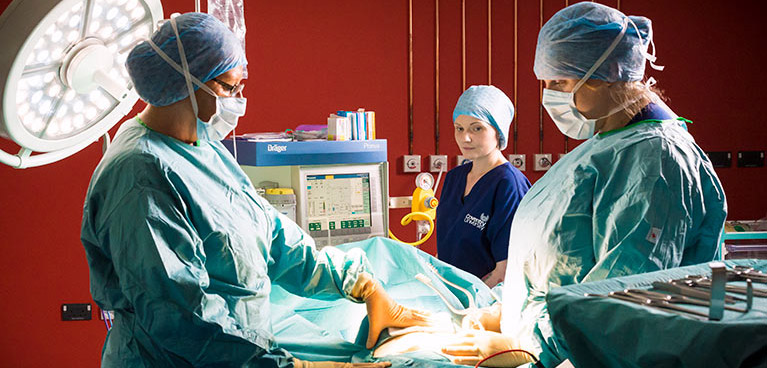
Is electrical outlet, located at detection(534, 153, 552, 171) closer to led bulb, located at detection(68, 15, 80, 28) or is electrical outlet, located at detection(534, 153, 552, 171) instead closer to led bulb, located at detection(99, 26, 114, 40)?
led bulb, located at detection(99, 26, 114, 40)

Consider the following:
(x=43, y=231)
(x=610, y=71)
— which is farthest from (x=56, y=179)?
(x=610, y=71)

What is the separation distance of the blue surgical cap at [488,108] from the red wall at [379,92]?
4.19ft

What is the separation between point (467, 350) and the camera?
1701mm

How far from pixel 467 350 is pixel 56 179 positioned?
2.85 meters

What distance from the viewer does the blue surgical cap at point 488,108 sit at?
111 inches

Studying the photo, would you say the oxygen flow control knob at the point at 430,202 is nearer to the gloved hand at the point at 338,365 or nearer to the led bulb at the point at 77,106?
the gloved hand at the point at 338,365

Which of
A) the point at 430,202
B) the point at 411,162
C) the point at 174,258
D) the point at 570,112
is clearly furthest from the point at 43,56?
the point at 411,162

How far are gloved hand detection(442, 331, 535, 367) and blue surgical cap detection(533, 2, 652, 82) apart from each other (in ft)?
2.33

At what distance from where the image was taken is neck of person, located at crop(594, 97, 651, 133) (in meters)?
1.55

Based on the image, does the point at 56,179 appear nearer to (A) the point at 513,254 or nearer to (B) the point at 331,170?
(B) the point at 331,170

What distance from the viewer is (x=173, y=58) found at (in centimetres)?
155

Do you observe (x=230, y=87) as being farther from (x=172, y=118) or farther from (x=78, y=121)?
(x=78, y=121)

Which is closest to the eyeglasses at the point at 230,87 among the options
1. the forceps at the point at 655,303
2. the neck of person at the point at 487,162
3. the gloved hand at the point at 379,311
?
the gloved hand at the point at 379,311

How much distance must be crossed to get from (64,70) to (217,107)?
36cm
